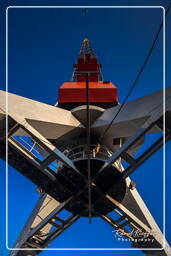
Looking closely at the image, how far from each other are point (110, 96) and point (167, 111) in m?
7.14

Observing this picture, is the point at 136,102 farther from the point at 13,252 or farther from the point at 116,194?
the point at 13,252

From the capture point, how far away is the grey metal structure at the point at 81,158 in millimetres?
12844

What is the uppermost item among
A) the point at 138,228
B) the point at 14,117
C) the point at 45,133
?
the point at 14,117

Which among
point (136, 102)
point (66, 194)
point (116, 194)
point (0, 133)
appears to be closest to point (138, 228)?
point (116, 194)

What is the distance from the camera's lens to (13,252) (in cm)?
1797

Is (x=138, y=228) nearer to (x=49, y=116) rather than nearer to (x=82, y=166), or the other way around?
(x=82, y=166)

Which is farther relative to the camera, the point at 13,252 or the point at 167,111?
the point at 13,252

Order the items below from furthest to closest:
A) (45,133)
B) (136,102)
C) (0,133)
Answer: (45,133), (136,102), (0,133)

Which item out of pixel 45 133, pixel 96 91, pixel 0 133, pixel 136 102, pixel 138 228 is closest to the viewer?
pixel 0 133

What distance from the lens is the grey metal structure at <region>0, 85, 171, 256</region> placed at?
12.8 metres

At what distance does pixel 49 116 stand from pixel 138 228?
7.57 m

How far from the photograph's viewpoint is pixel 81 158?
1377 cm

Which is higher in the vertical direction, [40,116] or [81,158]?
[40,116]

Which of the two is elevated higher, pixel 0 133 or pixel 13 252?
pixel 0 133
